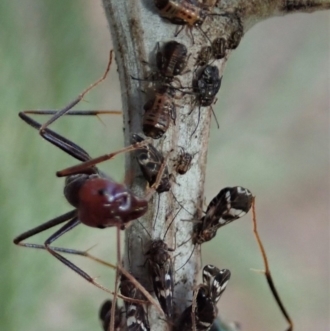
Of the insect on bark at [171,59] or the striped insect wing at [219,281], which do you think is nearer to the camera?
the insect on bark at [171,59]

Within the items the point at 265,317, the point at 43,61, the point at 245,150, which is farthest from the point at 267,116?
the point at 43,61

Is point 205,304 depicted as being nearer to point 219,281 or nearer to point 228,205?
point 219,281

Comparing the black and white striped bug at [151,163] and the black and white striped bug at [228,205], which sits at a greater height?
the black and white striped bug at [151,163]

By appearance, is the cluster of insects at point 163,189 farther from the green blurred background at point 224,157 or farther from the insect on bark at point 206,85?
the green blurred background at point 224,157

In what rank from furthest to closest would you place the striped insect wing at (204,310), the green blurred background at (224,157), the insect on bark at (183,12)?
the green blurred background at (224,157) → the striped insect wing at (204,310) → the insect on bark at (183,12)

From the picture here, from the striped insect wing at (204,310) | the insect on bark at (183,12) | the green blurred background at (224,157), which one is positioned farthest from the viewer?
the green blurred background at (224,157)

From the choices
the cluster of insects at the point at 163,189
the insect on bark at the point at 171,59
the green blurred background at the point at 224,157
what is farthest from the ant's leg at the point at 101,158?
the green blurred background at the point at 224,157
